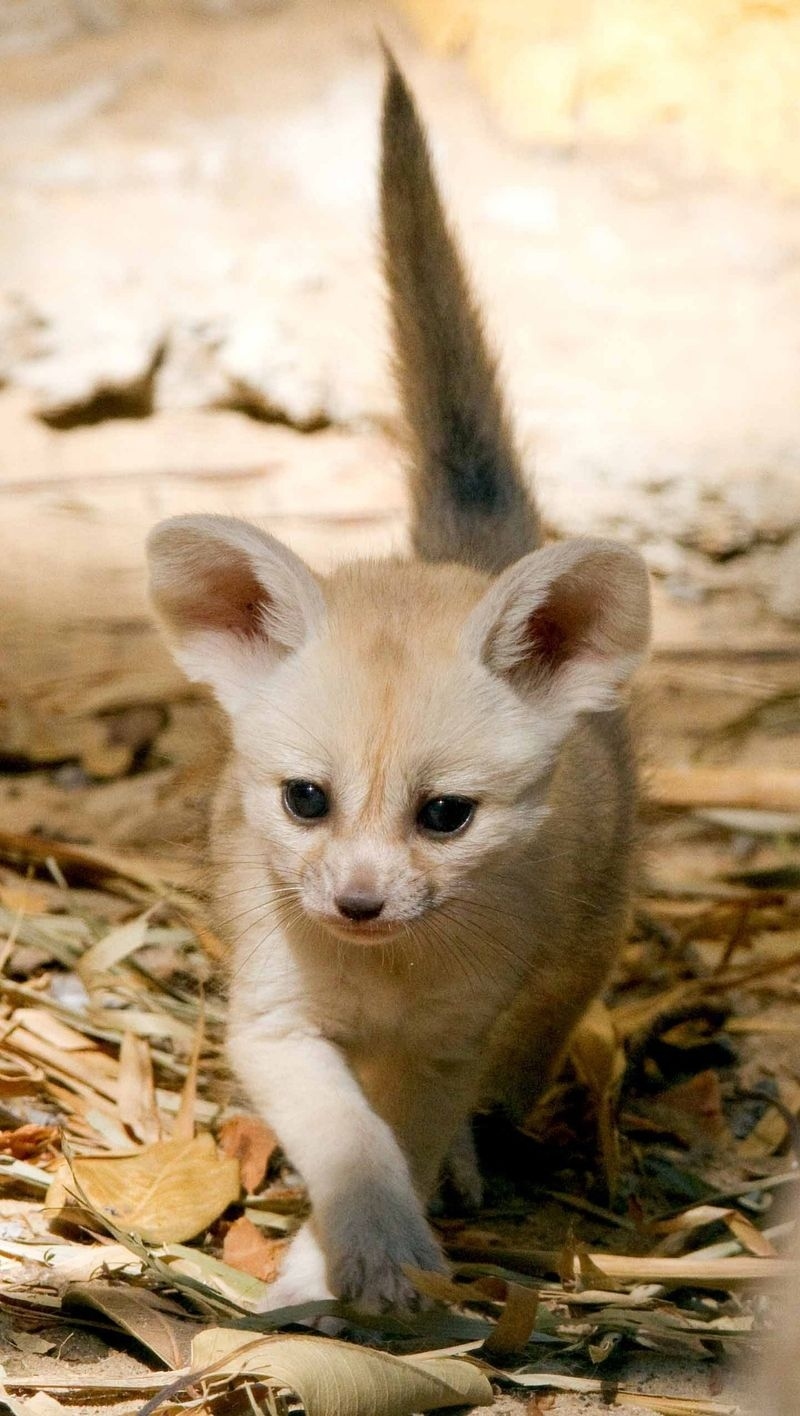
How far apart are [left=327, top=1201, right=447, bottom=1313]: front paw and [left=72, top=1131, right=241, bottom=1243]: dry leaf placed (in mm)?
382

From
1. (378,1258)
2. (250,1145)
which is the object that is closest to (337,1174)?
(378,1258)

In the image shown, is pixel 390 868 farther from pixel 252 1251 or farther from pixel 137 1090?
pixel 137 1090

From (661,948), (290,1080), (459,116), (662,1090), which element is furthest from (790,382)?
(290,1080)

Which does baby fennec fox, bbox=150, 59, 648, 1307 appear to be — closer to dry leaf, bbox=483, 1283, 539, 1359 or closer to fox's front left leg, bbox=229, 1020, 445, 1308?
fox's front left leg, bbox=229, 1020, 445, 1308

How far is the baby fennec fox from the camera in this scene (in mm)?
2545

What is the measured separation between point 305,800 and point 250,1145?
0.83m

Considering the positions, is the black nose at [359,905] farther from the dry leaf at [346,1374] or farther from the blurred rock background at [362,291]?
the blurred rock background at [362,291]

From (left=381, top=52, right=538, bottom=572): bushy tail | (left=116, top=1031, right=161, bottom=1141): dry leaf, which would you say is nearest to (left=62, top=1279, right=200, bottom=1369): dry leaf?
→ (left=116, top=1031, right=161, bottom=1141): dry leaf

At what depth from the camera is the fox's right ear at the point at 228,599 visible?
2.70m

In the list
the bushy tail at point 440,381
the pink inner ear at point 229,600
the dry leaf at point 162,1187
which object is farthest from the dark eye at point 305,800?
the bushy tail at point 440,381

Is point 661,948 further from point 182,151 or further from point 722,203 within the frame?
point 182,151

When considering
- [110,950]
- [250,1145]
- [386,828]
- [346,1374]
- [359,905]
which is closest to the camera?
[346,1374]

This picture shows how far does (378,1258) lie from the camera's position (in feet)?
8.16

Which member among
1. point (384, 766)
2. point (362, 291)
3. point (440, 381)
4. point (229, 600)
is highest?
point (440, 381)
